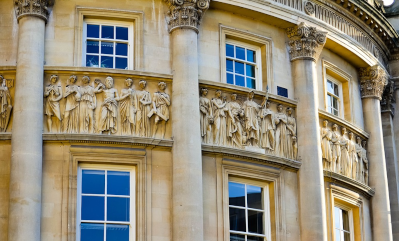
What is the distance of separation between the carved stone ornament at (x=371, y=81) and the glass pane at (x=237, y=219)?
24.5ft

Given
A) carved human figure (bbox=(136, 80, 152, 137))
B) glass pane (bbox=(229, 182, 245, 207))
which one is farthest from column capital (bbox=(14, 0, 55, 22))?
glass pane (bbox=(229, 182, 245, 207))

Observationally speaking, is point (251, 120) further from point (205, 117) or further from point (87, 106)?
point (87, 106)

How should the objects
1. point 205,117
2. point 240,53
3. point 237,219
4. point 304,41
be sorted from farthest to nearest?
point 304,41
point 240,53
point 205,117
point 237,219

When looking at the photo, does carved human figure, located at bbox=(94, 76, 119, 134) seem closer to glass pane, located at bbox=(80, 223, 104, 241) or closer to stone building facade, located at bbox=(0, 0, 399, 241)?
stone building facade, located at bbox=(0, 0, 399, 241)

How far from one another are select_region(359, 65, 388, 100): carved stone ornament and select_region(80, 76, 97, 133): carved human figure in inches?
395

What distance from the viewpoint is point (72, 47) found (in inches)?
1082

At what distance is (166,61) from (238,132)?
276 cm

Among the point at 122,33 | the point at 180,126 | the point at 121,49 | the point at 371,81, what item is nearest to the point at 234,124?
the point at 180,126

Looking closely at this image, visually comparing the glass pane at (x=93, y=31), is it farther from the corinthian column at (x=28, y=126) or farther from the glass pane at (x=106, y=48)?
the corinthian column at (x=28, y=126)

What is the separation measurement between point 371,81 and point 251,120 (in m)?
6.26

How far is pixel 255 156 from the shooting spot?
27906 millimetres

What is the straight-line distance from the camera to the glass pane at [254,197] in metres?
28.0

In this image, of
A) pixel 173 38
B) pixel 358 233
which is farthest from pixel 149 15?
pixel 358 233

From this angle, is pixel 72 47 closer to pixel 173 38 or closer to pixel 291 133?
pixel 173 38
